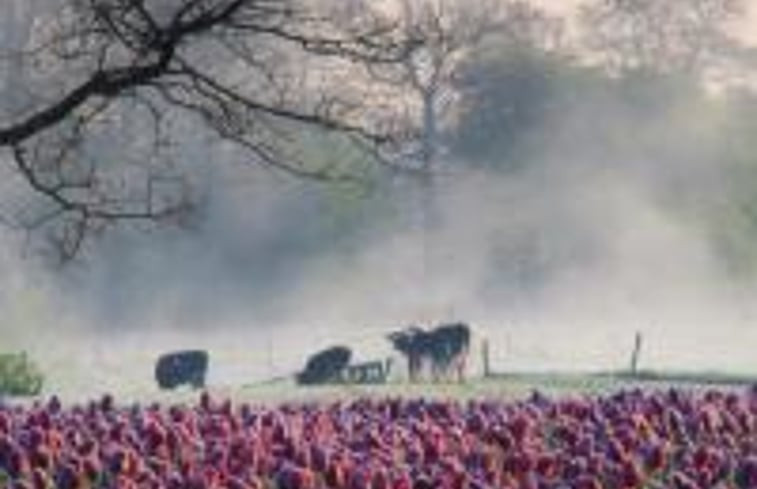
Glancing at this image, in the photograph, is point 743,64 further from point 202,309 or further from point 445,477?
point 445,477

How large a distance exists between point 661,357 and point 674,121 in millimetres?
28325

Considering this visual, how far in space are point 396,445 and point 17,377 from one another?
2617 centimetres

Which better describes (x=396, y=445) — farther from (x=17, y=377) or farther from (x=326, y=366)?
(x=326, y=366)

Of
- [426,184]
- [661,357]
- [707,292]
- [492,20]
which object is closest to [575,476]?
[661,357]

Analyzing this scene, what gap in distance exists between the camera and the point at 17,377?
38938 mm

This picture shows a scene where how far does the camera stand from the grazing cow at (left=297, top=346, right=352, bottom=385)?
1779 inches

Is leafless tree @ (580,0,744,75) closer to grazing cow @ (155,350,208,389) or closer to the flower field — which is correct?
grazing cow @ (155,350,208,389)

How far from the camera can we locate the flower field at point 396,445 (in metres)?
11.9

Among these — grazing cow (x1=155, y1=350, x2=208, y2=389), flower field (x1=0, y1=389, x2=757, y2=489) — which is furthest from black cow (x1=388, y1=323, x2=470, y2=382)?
flower field (x1=0, y1=389, x2=757, y2=489)

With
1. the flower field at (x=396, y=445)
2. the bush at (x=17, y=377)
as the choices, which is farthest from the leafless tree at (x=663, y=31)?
the flower field at (x=396, y=445)

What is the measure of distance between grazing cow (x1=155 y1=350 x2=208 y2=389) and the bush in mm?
10952

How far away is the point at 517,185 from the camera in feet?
317

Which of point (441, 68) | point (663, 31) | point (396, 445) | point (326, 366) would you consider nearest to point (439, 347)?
point (326, 366)

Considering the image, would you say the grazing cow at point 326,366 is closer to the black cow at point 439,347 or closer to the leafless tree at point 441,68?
the black cow at point 439,347
